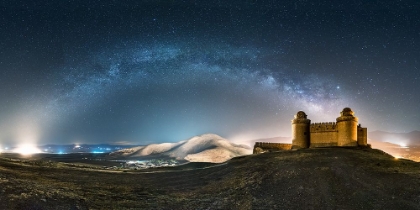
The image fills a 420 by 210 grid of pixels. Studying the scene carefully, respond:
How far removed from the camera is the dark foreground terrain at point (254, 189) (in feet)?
56.5

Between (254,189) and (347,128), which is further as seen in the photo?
(347,128)

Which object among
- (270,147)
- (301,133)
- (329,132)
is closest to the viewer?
(329,132)

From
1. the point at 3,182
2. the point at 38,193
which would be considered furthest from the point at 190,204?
the point at 3,182

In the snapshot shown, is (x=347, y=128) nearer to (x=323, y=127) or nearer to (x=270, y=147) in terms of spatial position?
(x=323, y=127)

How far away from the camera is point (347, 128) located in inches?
1497

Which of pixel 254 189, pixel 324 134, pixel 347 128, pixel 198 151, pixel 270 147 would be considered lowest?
pixel 198 151

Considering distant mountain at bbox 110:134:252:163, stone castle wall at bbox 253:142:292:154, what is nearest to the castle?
stone castle wall at bbox 253:142:292:154

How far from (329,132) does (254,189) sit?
23447 mm

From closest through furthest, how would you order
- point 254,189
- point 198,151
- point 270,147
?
1. point 254,189
2. point 270,147
3. point 198,151

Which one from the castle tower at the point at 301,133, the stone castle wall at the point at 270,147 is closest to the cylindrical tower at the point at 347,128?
the castle tower at the point at 301,133

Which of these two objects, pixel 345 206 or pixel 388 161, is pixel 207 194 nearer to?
pixel 345 206

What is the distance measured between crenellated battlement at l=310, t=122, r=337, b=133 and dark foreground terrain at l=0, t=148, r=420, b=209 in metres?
11.9

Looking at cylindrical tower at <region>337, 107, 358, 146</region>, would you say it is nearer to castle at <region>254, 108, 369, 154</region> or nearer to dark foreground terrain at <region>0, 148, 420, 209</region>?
castle at <region>254, 108, 369, 154</region>

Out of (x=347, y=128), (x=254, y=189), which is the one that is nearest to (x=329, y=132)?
(x=347, y=128)
